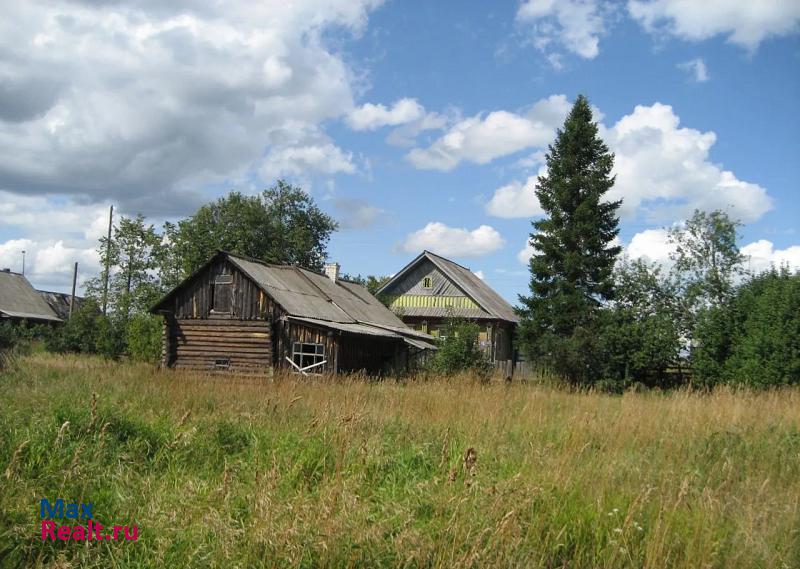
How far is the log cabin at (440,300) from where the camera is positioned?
3950 centimetres

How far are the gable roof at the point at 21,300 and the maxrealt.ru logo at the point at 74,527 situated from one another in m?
52.4

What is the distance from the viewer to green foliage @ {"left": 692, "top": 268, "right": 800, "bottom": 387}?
21625mm

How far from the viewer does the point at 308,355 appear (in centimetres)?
2494

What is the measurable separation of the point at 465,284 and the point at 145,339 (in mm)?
18230

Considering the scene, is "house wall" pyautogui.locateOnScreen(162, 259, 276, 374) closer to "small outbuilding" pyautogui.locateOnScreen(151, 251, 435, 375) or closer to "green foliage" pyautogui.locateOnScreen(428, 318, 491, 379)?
"small outbuilding" pyautogui.locateOnScreen(151, 251, 435, 375)

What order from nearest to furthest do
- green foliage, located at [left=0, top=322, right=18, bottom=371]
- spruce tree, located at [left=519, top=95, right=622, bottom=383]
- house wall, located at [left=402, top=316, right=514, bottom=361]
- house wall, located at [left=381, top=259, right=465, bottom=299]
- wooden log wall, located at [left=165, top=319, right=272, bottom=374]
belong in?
1. green foliage, located at [left=0, top=322, right=18, bottom=371]
2. wooden log wall, located at [left=165, top=319, right=272, bottom=374]
3. spruce tree, located at [left=519, top=95, right=622, bottom=383]
4. house wall, located at [left=402, top=316, right=514, bottom=361]
5. house wall, located at [left=381, top=259, right=465, bottom=299]

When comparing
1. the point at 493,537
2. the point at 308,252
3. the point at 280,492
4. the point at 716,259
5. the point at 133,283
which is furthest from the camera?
the point at 308,252

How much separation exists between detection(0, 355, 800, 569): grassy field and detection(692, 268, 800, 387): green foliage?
13007mm

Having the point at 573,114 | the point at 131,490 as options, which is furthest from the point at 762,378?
the point at 131,490

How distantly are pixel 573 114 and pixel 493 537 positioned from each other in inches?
1202

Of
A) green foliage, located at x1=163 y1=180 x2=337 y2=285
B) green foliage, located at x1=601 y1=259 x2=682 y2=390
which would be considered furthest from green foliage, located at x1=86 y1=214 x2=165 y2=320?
green foliage, located at x1=601 y1=259 x2=682 y2=390

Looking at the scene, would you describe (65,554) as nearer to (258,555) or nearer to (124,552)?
(124,552)

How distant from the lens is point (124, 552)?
4418mm

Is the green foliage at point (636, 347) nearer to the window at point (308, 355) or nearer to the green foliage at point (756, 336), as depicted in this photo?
the green foliage at point (756, 336)
